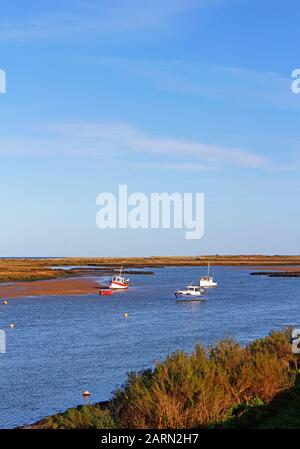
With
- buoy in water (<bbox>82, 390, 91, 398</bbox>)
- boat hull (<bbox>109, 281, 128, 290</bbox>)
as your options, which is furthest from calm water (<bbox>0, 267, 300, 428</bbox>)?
boat hull (<bbox>109, 281, 128, 290</bbox>)

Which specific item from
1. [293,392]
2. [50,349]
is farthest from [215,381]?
[50,349]

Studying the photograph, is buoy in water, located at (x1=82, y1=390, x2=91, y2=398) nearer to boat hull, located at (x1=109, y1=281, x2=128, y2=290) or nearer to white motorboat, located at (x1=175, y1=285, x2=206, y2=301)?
white motorboat, located at (x1=175, y1=285, x2=206, y2=301)

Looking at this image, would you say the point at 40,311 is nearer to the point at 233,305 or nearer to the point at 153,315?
the point at 153,315

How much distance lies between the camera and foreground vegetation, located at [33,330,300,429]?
15555 millimetres

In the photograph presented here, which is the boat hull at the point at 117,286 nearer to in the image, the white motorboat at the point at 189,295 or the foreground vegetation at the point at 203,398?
the white motorboat at the point at 189,295

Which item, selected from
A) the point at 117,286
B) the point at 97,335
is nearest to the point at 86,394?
the point at 97,335

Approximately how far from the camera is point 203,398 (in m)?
16.2

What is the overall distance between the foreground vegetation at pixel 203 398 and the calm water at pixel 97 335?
544 cm

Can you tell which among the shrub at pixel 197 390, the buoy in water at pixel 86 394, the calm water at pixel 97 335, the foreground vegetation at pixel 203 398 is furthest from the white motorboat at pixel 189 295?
the foreground vegetation at pixel 203 398

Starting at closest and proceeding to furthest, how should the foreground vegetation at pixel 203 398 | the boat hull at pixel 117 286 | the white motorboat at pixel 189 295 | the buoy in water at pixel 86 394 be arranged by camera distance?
1. the foreground vegetation at pixel 203 398
2. the buoy in water at pixel 86 394
3. the white motorboat at pixel 189 295
4. the boat hull at pixel 117 286

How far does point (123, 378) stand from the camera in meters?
28.0

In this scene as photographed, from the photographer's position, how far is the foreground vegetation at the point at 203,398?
51.0 ft

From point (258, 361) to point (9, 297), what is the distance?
2281 inches

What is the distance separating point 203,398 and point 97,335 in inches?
1093
